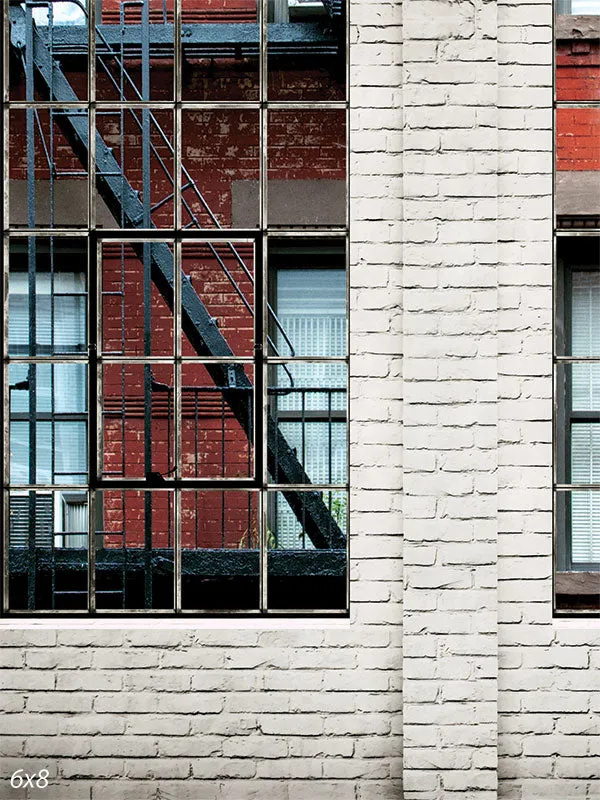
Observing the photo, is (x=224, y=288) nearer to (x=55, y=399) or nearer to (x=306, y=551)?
(x=55, y=399)

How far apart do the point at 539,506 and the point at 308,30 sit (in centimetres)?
277

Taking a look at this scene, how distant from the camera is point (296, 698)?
297 centimetres

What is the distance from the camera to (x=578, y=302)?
13.7ft

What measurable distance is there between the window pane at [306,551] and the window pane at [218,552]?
0.42 feet

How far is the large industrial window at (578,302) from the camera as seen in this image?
12.6ft

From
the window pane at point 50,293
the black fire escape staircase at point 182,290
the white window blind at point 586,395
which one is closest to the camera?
the black fire escape staircase at point 182,290

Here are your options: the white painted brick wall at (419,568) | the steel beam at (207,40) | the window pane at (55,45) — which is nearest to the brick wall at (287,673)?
the white painted brick wall at (419,568)

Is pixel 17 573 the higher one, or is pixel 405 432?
pixel 405 432

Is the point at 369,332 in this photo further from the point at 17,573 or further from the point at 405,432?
the point at 17,573

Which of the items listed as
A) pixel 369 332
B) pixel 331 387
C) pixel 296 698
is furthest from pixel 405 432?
pixel 331 387

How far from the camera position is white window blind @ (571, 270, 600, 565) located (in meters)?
4.02

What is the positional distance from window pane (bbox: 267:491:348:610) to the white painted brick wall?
3.01 ft

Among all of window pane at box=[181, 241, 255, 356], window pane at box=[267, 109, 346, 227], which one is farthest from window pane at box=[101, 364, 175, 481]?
window pane at box=[267, 109, 346, 227]

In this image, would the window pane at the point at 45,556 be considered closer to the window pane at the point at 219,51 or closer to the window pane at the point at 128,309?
the window pane at the point at 128,309
